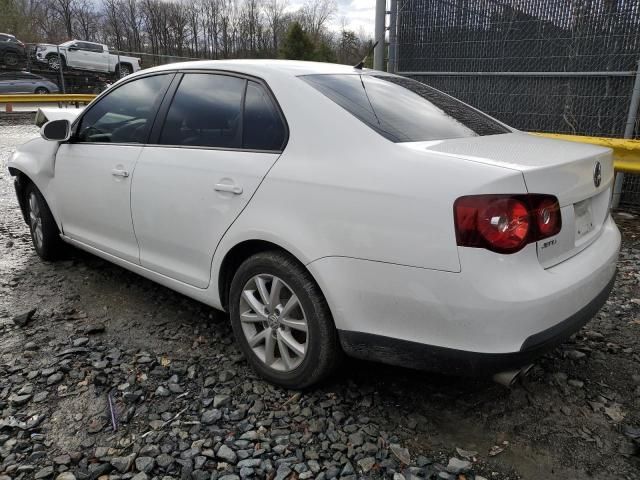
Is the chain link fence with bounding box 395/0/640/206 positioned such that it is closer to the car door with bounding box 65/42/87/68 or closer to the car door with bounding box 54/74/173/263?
the car door with bounding box 54/74/173/263

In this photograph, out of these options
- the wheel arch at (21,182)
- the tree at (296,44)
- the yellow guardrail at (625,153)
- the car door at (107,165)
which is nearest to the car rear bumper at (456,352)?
the car door at (107,165)

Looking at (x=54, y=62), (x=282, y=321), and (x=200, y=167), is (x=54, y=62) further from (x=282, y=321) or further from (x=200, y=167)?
(x=282, y=321)

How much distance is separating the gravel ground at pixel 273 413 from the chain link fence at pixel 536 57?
3705 mm

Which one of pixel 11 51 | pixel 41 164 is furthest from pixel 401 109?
pixel 11 51

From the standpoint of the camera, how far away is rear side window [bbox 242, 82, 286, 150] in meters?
2.56

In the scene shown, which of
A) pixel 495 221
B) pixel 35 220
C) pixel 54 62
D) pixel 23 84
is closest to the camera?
pixel 495 221

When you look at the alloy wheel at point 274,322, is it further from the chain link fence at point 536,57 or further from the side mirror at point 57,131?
the chain link fence at point 536,57

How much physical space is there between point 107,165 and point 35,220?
156 centimetres

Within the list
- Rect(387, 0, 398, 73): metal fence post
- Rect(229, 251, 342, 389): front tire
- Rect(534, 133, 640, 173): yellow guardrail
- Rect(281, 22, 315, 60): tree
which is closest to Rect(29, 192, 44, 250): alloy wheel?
Rect(229, 251, 342, 389): front tire

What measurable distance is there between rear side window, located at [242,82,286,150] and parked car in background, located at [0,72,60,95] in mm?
22512

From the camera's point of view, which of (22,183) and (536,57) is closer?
(22,183)

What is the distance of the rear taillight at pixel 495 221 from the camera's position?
191 centimetres

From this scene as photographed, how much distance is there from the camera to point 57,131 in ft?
12.6

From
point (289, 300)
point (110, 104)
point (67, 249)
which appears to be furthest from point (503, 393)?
point (67, 249)
